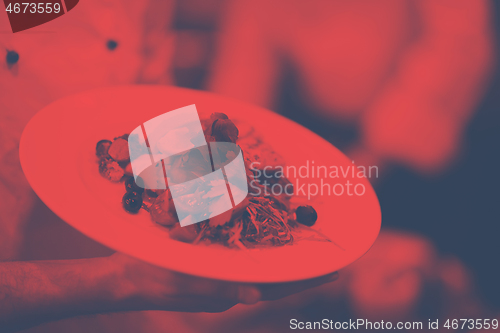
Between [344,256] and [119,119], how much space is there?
0.91 m

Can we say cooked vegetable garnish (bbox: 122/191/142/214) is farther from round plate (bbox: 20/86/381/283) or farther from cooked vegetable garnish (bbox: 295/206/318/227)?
cooked vegetable garnish (bbox: 295/206/318/227)

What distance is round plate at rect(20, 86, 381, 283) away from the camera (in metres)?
0.64

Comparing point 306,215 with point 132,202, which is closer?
point 132,202

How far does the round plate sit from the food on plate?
28 mm

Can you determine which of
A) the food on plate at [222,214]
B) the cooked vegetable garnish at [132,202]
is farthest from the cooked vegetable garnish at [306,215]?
the cooked vegetable garnish at [132,202]

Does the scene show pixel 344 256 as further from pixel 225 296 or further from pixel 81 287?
pixel 81 287

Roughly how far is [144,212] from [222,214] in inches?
9.2

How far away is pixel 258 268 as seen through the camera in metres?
0.67

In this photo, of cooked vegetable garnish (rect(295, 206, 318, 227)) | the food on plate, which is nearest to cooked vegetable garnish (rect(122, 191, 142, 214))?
the food on plate

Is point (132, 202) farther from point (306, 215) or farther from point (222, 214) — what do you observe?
point (306, 215)

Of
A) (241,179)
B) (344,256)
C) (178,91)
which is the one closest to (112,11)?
(178,91)

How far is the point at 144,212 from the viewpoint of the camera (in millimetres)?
786

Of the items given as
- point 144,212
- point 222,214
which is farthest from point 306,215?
point 144,212

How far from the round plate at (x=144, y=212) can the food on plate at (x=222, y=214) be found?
0.03 m
